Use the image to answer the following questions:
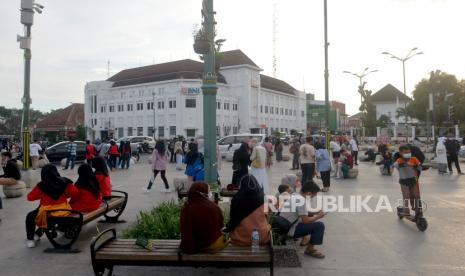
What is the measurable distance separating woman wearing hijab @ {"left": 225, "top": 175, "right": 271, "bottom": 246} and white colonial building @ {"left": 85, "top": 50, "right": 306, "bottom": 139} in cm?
6719

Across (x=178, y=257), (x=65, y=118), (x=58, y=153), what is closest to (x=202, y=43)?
(x=178, y=257)

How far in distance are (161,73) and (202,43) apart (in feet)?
251

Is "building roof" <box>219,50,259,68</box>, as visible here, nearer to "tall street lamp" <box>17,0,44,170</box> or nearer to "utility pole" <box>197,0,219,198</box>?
"tall street lamp" <box>17,0,44,170</box>

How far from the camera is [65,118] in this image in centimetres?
8800

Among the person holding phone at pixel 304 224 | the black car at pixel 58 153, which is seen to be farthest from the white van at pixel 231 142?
the person holding phone at pixel 304 224

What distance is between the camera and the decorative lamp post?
7465mm

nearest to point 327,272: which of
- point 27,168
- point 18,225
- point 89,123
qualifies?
point 18,225

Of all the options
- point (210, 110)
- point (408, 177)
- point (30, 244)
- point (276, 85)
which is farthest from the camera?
point (276, 85)

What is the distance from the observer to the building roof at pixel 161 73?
7662cm

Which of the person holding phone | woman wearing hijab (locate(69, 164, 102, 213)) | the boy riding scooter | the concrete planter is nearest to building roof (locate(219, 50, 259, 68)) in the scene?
the concrete planter

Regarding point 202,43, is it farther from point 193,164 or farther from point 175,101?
point 175,101

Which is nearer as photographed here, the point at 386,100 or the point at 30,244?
the point at 30,244

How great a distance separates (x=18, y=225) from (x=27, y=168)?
19.9 feet

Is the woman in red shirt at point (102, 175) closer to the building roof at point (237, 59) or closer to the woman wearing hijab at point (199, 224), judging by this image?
the woman wearing hijab at point (199, 224)
